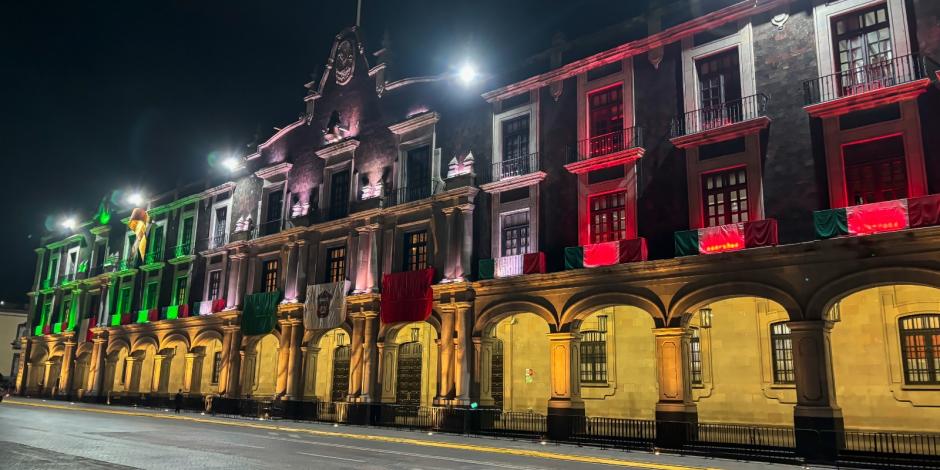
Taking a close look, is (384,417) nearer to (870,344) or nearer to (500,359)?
(500,359)

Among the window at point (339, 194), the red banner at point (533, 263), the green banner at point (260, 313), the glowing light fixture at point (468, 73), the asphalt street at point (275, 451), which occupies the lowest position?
the asphalt street at point (275, 451)

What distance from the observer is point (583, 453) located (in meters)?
19.5

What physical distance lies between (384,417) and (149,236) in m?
28.3

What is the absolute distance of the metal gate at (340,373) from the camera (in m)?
34.6

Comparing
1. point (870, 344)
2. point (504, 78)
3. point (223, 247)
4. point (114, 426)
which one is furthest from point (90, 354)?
point (870, 344)

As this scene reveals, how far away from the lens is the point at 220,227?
142 ft

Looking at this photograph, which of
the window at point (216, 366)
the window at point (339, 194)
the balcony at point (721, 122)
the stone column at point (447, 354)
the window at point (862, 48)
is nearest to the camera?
the window at point (862, 48)

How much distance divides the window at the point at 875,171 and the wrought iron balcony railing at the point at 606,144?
6835 millimetres

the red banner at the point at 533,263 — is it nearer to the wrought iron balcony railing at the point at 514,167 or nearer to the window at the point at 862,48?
the wrought iron balcony railing at the point at 514,167

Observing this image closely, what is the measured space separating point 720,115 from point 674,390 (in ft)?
30.1

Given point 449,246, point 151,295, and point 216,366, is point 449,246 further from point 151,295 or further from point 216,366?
point 151,295

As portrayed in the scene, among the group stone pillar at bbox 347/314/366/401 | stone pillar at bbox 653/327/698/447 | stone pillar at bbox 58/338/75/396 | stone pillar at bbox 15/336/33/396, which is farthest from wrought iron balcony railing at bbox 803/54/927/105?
stone pillar at bbox 15/336/33/396

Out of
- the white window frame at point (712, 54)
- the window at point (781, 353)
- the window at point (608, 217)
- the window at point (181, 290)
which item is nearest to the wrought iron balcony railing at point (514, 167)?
the window at point (608, 217)

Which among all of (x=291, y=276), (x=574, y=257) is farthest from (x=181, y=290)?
(x=574, y=257)
